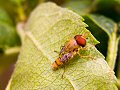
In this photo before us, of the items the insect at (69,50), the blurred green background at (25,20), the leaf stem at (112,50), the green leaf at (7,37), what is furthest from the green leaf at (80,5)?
the insect at (69,50)

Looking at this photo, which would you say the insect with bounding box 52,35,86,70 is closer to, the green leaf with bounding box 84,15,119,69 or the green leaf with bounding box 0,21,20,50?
the green leaf with bounding box 84,15,119,69

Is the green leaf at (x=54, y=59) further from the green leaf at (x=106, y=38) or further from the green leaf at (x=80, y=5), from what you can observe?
the green leaf at (x=80, y=5)

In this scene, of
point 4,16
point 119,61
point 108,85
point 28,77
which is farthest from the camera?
point 4,16

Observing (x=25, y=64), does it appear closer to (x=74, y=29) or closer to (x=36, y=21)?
(x=74, y=29)

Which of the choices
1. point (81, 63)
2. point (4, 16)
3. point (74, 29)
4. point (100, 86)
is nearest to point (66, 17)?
point (74, 29)

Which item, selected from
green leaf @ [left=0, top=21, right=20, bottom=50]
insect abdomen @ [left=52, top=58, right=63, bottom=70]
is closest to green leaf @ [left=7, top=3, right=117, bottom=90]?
insect abdomen @ [left=52, top=58, right=63, bottom=70]

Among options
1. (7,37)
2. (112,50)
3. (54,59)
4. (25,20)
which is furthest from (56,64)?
(25,20)
